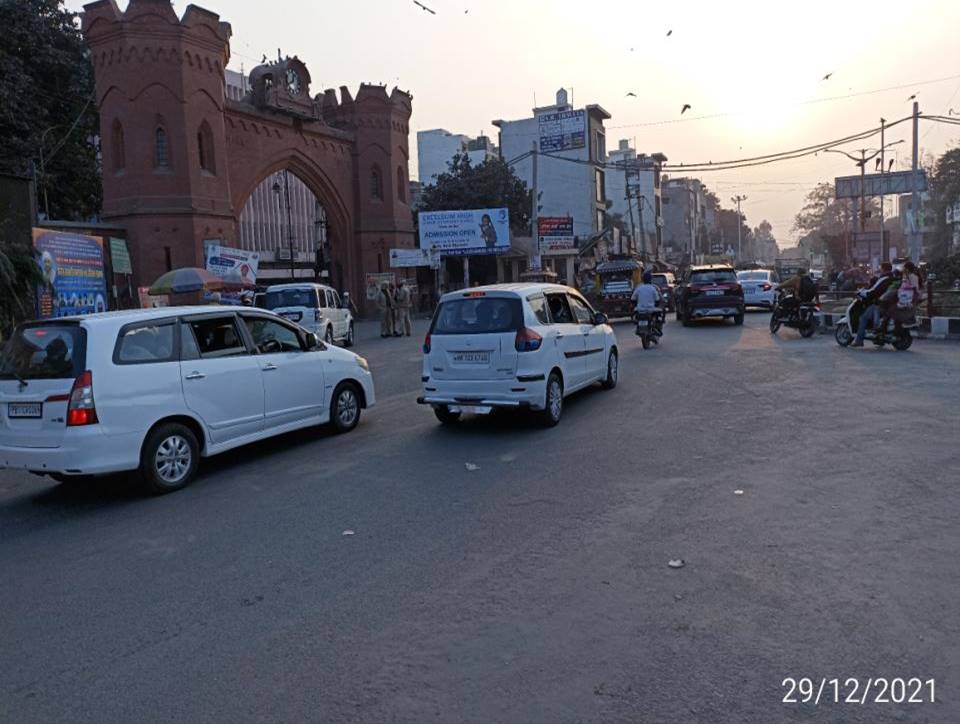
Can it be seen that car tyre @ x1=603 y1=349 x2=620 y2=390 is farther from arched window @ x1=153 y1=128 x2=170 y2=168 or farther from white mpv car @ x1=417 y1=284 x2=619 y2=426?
arched window @ x1=153 y1=128 x2=170 y2=168

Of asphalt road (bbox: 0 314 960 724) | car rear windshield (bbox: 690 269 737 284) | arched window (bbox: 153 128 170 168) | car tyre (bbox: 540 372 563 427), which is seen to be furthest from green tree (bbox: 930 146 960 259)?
asphalt road (bbox: 0 314 960 724)

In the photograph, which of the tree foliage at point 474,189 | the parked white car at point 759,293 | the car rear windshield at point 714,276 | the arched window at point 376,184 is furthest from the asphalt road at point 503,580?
the tree foliage at point 474,189

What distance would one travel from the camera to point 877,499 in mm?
6055

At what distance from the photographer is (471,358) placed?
948 cm

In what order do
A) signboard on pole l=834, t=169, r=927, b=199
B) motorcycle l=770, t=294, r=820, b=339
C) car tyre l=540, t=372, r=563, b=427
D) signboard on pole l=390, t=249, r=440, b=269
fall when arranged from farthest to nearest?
signboard on pole l=834, t=169, r=927, b=199
signboard on pole l=390, t=249, r=440, b=269
motorcycle l=770, t=294, r=820, b=339
car tyre l=540, t=372, r=563, b=427

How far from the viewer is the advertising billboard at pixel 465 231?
4203cm

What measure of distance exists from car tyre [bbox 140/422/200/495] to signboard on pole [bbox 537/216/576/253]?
47243mm

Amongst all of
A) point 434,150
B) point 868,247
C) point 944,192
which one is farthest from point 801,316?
point 434,150

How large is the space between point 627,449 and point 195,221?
24.4 meters

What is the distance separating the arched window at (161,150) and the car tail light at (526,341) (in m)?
23.5

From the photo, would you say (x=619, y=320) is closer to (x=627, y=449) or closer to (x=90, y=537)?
(x=627, y=449)

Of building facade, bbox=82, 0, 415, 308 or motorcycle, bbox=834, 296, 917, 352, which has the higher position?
building facade, bbox=82, 0, 415, 308

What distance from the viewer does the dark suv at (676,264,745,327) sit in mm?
23422
